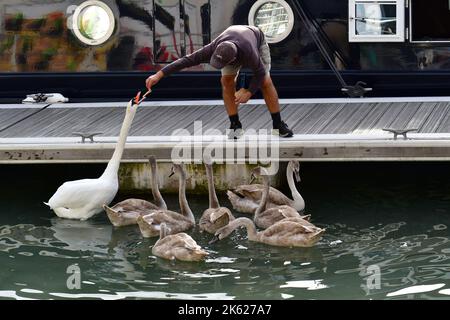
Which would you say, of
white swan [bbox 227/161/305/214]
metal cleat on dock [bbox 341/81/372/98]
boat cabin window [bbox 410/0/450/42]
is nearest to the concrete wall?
white swan [bbox 227/161/305/214]

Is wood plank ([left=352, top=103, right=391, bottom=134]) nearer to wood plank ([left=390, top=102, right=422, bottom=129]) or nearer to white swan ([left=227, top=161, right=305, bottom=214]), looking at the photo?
wood plank ([left=390, top=102, right=422, bottom=129])

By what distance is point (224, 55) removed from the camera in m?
12.4

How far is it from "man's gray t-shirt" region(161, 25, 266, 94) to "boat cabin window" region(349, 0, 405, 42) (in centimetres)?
222

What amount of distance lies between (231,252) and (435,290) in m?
1.97

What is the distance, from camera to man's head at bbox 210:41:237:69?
489 inches

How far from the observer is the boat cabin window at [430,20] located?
1480cm

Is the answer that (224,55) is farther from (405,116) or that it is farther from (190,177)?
(405,116)

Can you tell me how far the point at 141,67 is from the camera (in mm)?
15070

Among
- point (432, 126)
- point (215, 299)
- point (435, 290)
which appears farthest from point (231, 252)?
point (432, 126)

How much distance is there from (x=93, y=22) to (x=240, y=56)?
9.65 feet

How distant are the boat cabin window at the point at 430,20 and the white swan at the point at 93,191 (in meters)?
3.83

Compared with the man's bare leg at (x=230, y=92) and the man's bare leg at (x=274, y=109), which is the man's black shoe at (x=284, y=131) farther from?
the man's bare leg at (x=230, y=92)

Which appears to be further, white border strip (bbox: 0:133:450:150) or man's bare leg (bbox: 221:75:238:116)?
man's bare leg (bbox: 221:75:238:116)
